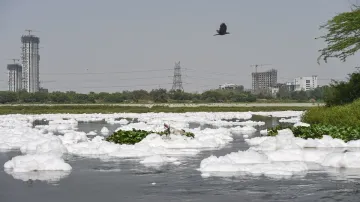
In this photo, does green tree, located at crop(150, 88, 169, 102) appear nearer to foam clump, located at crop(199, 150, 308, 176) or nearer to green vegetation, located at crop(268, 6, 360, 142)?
green vegetation, located at crop(268, 6, 360, 142)

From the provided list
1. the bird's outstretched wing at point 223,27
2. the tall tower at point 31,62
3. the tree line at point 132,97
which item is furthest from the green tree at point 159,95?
the bird's outstretched wing at point 223,27

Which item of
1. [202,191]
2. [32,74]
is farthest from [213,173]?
[32,74]

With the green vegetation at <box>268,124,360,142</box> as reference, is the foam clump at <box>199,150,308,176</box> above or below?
below

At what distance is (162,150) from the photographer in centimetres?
1756

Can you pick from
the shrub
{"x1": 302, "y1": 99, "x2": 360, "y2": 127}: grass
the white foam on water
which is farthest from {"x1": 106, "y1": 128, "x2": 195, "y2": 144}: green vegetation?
the shrub

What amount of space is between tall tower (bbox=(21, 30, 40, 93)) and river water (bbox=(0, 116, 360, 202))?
5654 inches

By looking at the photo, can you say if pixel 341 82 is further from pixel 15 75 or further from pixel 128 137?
pixel 15 75

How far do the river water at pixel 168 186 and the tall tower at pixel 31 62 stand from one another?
14362 centimetres

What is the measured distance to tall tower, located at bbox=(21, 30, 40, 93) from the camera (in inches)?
6156

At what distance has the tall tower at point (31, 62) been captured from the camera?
513 feet

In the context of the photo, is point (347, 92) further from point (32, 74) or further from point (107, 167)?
point (32, 74)

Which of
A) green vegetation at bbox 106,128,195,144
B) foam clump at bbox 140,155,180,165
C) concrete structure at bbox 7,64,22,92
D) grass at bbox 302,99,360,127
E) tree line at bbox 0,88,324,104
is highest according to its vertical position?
concrete structure at bbox 7,64,22,92

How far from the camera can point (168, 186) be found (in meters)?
10.7

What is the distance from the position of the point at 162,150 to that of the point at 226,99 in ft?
312
